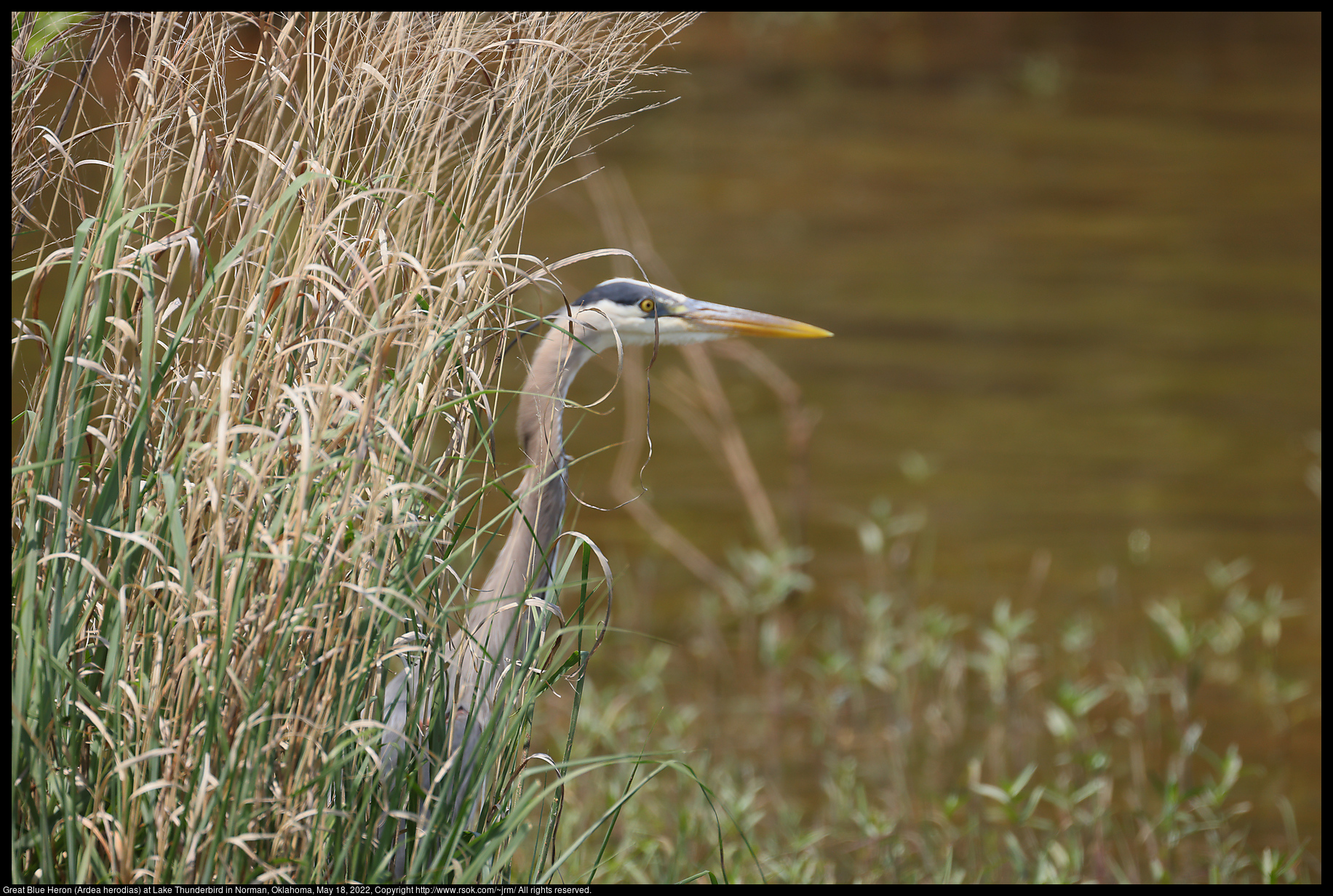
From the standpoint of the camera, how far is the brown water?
6.71 m

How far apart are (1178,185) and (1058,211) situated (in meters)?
2.01

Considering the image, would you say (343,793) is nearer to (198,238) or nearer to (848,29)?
(198,238)

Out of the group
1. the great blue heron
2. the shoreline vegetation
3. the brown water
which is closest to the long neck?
the great blue heron

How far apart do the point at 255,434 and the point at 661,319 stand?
106cm

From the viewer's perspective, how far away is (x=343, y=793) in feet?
6.53

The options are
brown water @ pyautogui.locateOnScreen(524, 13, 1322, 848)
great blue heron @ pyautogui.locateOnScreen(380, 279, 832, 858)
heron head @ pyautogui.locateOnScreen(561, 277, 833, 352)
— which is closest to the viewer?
great blue heron @ pyautogui.locateOnScreen(380, 279, 832, 858)

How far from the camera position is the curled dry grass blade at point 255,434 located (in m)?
1.89

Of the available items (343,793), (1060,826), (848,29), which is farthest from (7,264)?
(848,29)

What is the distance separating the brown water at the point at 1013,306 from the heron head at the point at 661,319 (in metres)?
2.73

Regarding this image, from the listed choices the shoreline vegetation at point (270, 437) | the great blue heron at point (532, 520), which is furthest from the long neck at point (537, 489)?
the shoreline vegetation at point (270, 437)

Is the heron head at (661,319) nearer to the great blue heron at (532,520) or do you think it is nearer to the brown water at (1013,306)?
the great blue heron at (532,520)

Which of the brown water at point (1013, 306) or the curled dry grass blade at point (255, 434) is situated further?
the brown water at point (1013, 306)

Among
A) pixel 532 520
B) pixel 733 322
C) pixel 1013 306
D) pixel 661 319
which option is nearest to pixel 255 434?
pixel 532 520

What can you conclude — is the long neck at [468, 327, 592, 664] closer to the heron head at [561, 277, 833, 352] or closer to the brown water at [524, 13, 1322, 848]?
the heron head at [561, 277, 833, 352]
